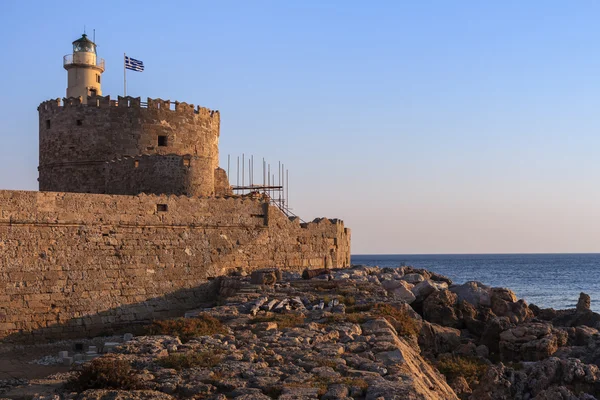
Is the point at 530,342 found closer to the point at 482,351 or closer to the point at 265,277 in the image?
the point at 482,351

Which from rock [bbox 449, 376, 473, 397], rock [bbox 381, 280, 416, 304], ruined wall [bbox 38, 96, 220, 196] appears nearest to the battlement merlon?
ruined wall [bbox 38, 96, 220, 196]

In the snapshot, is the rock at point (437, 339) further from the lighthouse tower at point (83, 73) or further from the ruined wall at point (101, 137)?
the lighthouse tower at point (83, 73)

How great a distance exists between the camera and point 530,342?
1589 cm

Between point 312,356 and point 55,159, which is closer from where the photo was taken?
point 312,356

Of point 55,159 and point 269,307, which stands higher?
point 55,159

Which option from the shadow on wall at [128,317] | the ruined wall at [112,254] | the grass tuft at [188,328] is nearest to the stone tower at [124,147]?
the ruined wall at [112,254]

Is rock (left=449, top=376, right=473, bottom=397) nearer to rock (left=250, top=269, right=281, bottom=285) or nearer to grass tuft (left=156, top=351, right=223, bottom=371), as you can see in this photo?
grass tuft (left=156, top=351, right=223, bottom=371)

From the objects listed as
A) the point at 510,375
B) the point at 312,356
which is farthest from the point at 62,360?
the point at 510,375

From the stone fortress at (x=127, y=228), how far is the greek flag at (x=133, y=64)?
1745mm

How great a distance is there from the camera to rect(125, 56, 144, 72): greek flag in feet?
89.2

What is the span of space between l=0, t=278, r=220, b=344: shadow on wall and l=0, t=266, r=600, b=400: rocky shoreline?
24.5 inches

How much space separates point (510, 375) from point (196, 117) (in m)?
15.8

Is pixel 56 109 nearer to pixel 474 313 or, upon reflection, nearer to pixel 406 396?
pixel 474 313

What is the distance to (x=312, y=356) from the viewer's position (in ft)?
29.8
